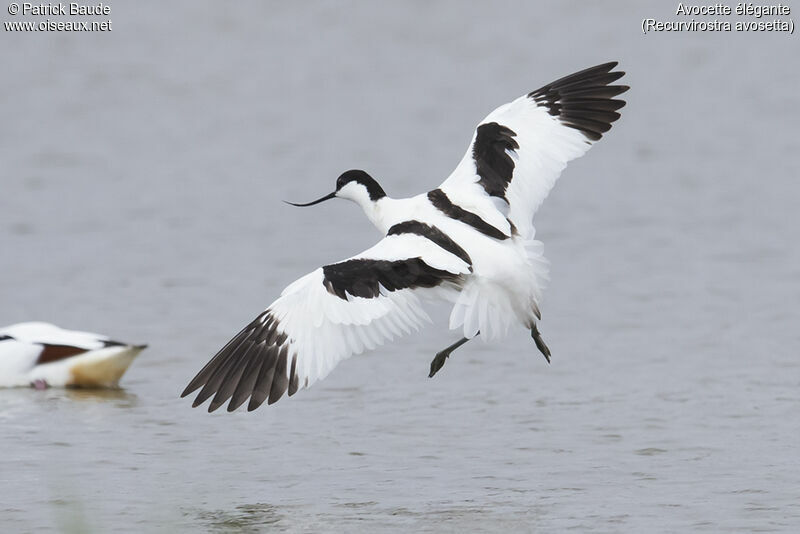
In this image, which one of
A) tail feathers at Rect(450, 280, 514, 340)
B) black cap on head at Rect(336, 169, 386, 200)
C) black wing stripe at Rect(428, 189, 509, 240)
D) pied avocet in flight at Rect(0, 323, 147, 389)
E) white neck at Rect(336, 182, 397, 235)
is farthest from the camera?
pied avocet in flight at Rect(0, 323, 147, 389)

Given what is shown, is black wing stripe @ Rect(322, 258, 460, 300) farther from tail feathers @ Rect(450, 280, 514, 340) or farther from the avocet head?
the avocet head

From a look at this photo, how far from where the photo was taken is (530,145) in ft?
25.8

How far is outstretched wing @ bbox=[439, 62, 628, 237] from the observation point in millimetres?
7430

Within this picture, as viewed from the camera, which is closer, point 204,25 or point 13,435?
point 13,435

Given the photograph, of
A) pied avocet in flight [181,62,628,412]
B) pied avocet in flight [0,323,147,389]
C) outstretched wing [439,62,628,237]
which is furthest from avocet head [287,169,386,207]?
pied avocet in flight [0,323,147,389]

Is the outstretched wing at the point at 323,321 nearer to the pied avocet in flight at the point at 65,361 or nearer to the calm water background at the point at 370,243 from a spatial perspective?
the calm water background at the point at 370,243

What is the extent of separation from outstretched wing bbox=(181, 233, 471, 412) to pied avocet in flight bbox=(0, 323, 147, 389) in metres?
2.48

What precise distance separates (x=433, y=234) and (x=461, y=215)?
317 mm

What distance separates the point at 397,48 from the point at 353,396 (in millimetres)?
9191

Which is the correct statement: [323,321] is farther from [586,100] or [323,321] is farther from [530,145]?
[586,100]

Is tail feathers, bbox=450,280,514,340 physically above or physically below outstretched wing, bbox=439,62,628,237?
below

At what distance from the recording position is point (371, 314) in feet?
21.0

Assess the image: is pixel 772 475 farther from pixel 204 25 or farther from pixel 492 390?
pixel 204 25

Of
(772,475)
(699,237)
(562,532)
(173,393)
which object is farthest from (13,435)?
(699,237)
